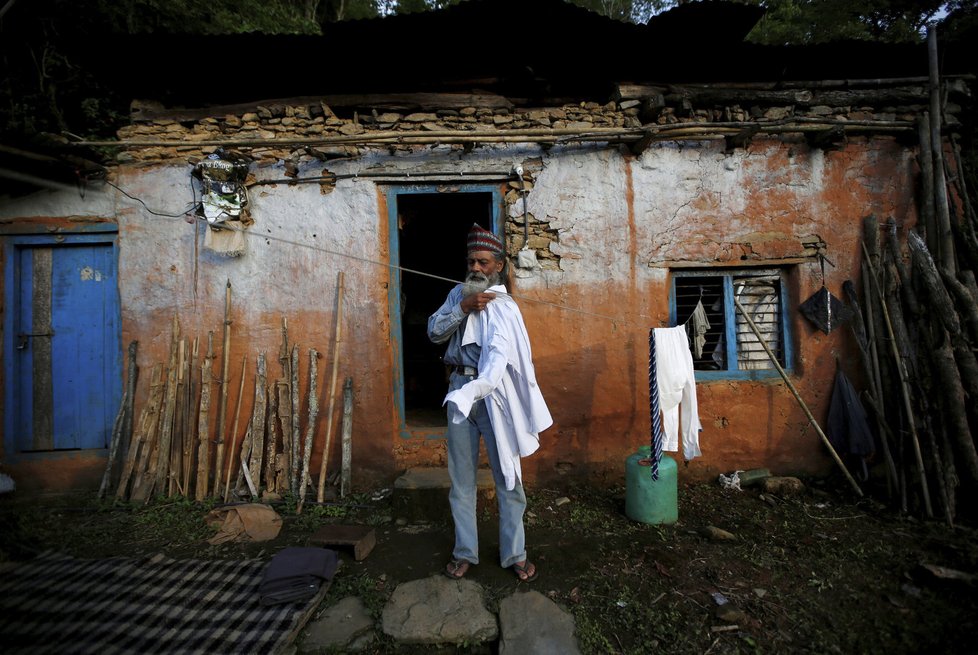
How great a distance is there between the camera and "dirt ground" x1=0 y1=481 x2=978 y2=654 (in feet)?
7.94

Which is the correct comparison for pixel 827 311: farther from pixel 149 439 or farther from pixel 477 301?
pixel 149 439

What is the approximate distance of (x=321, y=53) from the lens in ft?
13.1

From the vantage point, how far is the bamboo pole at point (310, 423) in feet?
12.8

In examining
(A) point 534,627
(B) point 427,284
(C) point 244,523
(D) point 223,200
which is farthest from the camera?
(B) point 427,284

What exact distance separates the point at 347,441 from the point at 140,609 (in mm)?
1775

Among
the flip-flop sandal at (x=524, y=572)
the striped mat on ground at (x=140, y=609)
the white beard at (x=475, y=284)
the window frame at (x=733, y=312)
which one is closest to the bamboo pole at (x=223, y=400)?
the striped mat on ground at (x=140, y=609)

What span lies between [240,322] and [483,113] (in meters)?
3.02

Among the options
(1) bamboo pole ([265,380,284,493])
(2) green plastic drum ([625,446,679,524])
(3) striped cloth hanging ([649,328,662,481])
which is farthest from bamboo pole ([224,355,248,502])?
(3) striped cloth hanging ([649,328,662,481])

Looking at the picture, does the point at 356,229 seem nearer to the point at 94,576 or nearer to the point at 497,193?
the point at 497,193

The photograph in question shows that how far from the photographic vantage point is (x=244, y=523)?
3512 mm

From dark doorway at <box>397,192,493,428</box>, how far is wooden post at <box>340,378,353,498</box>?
1.57m

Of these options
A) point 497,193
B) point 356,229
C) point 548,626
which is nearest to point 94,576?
point 548,626

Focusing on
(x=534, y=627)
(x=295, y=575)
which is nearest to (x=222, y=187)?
(x=295, y=575)

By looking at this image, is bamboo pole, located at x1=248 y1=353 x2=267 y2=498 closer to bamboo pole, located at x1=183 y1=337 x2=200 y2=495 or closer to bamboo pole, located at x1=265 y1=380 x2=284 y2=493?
bamboo pole, located at x1=265 y1=380 x2=284 y2=493
